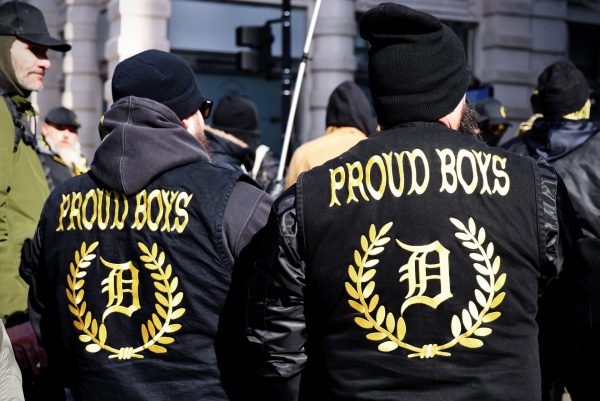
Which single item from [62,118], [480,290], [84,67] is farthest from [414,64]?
[84,67]

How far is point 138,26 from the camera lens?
11727 millimetres

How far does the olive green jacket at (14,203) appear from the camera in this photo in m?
3.61

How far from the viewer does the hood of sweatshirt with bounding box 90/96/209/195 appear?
2.66m

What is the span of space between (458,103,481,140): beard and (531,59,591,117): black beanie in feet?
8.84

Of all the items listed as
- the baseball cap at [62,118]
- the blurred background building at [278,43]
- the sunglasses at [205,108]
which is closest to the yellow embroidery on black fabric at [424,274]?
the sunglasses at [205,108]

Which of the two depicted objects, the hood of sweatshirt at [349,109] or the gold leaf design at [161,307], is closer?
the gold leaf design at [161,307]

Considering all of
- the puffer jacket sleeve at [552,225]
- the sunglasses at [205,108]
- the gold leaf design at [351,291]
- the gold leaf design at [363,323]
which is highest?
the sunglasses at [205,108]

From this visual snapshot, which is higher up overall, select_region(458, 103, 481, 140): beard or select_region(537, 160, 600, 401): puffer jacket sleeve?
select_region(458, 103, 481, 140): beard

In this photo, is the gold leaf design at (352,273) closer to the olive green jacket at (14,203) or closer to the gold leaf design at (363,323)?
the gold leaf design at (363,323)

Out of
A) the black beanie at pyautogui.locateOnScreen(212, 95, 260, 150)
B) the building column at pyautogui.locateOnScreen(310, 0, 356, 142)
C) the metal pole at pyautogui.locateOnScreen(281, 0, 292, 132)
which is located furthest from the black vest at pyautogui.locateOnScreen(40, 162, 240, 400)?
the building column at pyautogui.locateOnScreen(310, 0, 356, 142)

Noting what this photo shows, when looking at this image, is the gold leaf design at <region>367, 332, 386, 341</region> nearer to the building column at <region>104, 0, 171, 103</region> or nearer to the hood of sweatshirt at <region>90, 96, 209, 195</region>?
the hood of sweatshirt at <region>90, 96, 209, 195</region>

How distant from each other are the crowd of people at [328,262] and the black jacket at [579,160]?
1626mm

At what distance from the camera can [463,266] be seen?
2236 mm

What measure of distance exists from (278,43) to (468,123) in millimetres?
10535
